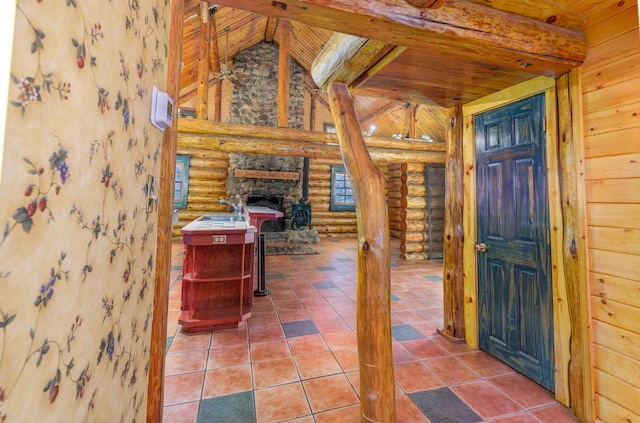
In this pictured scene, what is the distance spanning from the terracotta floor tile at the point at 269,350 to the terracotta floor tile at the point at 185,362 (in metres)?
0.37

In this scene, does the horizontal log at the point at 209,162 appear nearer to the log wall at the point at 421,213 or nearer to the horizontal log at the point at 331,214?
the horizontal log at the point at 331,214

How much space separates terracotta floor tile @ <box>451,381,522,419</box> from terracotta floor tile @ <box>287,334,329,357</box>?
1.02 m

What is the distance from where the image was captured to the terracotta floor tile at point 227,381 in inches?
69.5

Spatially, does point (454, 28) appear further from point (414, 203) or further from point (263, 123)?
point (263, 123)

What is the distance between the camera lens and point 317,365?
208 centimetres

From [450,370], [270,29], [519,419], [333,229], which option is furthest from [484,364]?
[270,29]

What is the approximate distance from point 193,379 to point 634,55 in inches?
124

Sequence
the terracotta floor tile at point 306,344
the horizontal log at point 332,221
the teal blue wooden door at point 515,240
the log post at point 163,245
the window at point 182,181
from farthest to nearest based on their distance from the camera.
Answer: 1. the horizontal log at point 332,221
2. the window at point 182,181
3. the terracotta floor tile at point 306,344
4. the teal blue wooden door at point 515,240
5. the log post at point 163,245

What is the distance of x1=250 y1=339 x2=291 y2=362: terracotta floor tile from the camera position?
217cm

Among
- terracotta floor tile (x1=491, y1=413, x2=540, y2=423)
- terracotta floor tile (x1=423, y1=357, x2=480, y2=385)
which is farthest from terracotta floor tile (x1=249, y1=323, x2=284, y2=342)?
terracotta floor tile (x1=491, y1=413, x2=540, y2=423)

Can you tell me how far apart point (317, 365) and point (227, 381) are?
2.09ft

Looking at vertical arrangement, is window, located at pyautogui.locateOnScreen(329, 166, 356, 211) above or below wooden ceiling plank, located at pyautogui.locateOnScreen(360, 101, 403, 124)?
below

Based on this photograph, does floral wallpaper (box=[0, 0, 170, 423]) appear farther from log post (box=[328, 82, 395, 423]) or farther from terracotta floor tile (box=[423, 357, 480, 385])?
terracotta floor tile (box=[423, 357, 480, 385])

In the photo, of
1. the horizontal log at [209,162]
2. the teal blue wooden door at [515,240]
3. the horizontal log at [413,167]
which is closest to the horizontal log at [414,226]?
the horizontal log at [413,167]
